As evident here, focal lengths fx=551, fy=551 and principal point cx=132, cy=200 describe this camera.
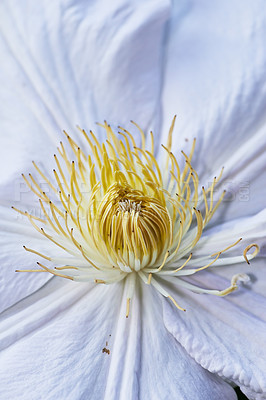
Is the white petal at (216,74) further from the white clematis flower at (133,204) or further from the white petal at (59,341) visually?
the white petal at (59,341)

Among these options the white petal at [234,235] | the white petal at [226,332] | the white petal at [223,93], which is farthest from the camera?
the white petal at [223,93]

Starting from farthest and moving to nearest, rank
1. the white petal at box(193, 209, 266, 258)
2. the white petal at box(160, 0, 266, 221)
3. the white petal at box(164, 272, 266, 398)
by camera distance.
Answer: the white petal at box(160, 0, 266, 221)
the white petal at box(193, 209, 266, 258)
the white petal at box(164, 272, 266, 398)

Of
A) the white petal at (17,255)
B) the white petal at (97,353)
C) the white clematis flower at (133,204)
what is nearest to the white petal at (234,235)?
the white clematis flower at (133,204)

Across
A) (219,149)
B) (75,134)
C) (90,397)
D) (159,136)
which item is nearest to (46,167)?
(75,134)

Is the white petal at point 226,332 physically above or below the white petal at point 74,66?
below

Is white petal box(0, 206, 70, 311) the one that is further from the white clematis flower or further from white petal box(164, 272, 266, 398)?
white petal box(164, 272, 266, 398)

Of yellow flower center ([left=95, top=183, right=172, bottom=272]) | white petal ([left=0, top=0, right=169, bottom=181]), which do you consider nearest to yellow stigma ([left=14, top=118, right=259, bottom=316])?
yellow flower center ([left=95, top=183, right=172, bottom=272])

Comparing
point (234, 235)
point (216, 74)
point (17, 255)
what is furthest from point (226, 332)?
point (216, 74)

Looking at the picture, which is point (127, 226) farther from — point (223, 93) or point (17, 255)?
point (223, 93)
